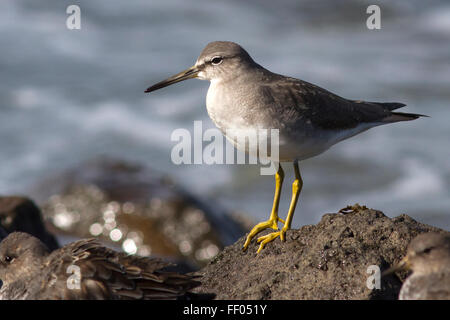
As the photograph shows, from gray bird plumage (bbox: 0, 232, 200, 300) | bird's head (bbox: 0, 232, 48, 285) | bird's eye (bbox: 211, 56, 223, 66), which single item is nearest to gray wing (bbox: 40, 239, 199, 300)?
gray bird plumage (bbox: 0, 232, 200, 300)

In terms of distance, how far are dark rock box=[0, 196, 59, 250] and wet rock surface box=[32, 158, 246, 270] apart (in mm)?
2142

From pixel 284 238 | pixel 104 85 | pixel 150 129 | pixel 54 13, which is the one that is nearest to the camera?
pixel 284 238

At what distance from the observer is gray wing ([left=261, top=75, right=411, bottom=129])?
734 cm

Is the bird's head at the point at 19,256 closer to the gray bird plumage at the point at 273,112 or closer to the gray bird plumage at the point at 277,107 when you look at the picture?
the gray bird plumage at the point at 273,112

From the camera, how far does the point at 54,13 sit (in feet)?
87.1

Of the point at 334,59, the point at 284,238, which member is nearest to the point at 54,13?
the point at 334,59

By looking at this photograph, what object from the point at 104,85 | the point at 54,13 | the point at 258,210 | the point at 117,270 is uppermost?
the point at 54,13

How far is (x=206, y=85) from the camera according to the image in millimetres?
Result: 22656

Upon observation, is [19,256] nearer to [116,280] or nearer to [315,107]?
[116,280]

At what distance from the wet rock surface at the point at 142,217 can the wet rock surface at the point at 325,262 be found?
4850 mm

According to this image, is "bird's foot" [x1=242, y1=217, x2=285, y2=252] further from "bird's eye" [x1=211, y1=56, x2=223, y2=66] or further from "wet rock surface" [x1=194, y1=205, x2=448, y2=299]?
"bird's eye" [x1=211, y1=56, x2=223, y2=66]

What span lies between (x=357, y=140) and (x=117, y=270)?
14168mm
